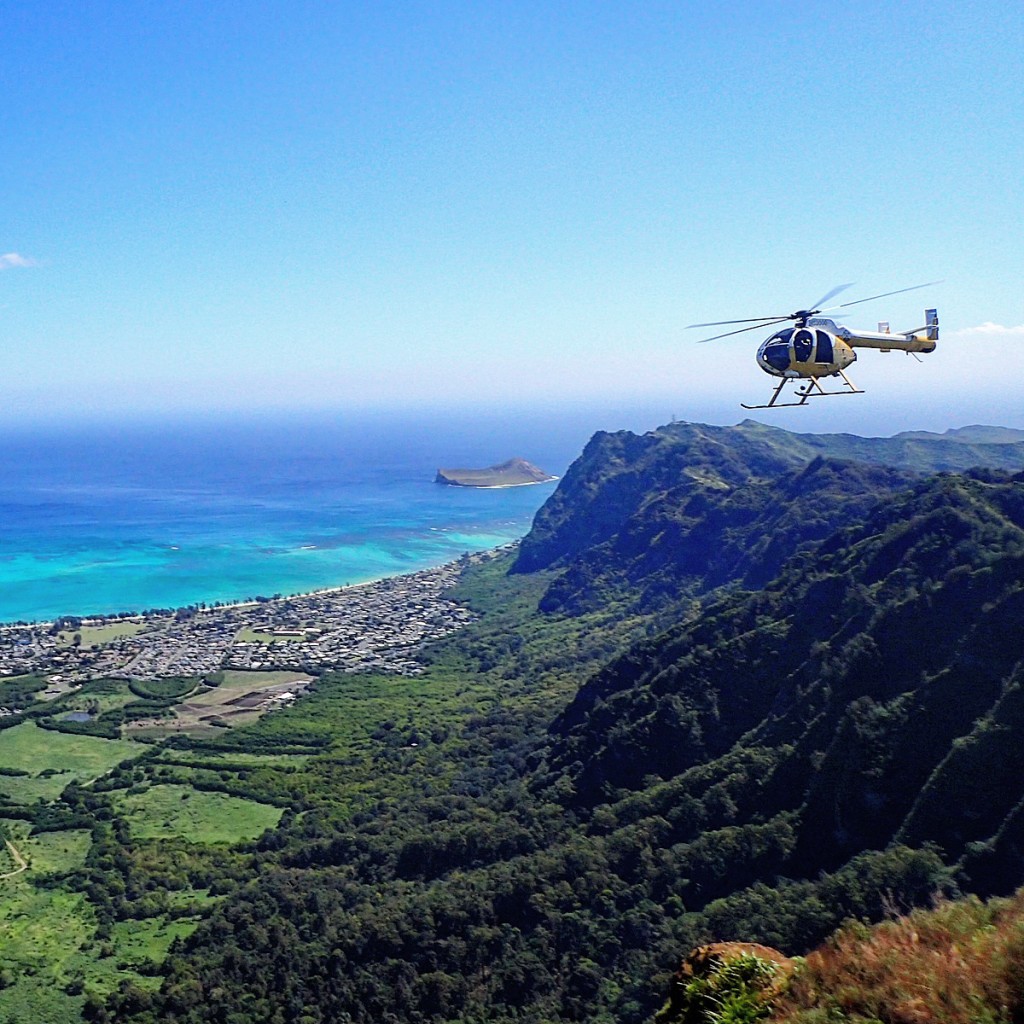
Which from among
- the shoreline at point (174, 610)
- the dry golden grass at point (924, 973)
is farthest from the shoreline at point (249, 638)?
the dry golden grass at point (924, 973)

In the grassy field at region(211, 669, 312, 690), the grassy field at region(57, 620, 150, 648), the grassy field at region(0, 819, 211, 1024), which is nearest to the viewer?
the grassy field at region(0, 819, 211, 1024)

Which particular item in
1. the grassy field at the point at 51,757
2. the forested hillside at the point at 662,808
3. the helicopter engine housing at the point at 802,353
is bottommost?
the grassy field at the point at 51,757

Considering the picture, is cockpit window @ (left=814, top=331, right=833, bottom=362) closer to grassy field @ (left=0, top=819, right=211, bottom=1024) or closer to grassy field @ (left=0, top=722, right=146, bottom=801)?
grassy field @ (left=0, top=819, right=211, bottom=1024)

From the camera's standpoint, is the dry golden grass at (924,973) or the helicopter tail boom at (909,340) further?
the helicopter tail boom at (909,340)

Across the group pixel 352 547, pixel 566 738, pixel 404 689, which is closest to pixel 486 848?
pixel 566 738

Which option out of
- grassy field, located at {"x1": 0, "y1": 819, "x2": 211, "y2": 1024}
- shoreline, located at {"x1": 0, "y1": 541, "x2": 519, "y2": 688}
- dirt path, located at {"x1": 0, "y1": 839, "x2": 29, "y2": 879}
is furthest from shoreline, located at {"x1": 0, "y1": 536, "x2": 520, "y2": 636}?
grassy field, located at {"x1": 0, "y1": 819, "x2": 211, "y2": 1024}

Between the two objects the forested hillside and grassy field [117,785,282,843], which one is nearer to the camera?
the forested hillside

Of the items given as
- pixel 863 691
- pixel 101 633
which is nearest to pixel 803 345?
pixel 863 691

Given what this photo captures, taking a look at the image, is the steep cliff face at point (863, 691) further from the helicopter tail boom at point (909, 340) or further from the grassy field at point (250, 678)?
the grassy field at point (250, 678)
